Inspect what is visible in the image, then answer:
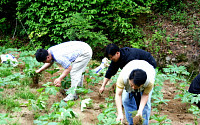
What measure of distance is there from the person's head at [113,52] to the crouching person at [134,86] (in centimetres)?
51

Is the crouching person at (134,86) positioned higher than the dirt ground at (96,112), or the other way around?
the crouching person at (134,86)

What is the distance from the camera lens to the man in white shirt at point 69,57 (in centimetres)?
339

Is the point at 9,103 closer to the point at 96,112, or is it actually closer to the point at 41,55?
the point at 41,55

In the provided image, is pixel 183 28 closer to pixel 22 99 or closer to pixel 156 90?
pixel 156 90

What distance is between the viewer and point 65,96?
4055mm

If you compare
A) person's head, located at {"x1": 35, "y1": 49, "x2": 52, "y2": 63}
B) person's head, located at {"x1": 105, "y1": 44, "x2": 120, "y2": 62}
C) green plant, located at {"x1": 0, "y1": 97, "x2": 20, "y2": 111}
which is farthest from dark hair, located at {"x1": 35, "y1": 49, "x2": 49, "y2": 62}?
person's head, located at {"x1": 105, "y1": 44, "x2": 120, "y2": 62}

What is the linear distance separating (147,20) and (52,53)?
20.0 ft

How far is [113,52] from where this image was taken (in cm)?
293

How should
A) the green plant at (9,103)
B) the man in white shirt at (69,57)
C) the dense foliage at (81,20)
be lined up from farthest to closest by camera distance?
the dense foliage at (81,20)
the man in white shirt at (69,57)
the green plant at (9,103)

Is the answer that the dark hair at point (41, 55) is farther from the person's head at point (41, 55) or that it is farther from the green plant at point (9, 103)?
the green plant at point (9, 103)

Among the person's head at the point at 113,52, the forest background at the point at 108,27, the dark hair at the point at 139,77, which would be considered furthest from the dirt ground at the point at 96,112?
the forest background at the point at 108,27

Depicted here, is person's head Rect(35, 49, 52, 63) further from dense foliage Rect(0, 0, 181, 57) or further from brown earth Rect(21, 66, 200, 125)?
dense foliage Rect(0, 0, 181, 57)

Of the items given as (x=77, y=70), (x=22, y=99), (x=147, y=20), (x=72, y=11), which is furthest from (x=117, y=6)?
(x=22, y=99)

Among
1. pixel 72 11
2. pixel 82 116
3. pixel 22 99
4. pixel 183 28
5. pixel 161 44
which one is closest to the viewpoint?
pixel 82 116
